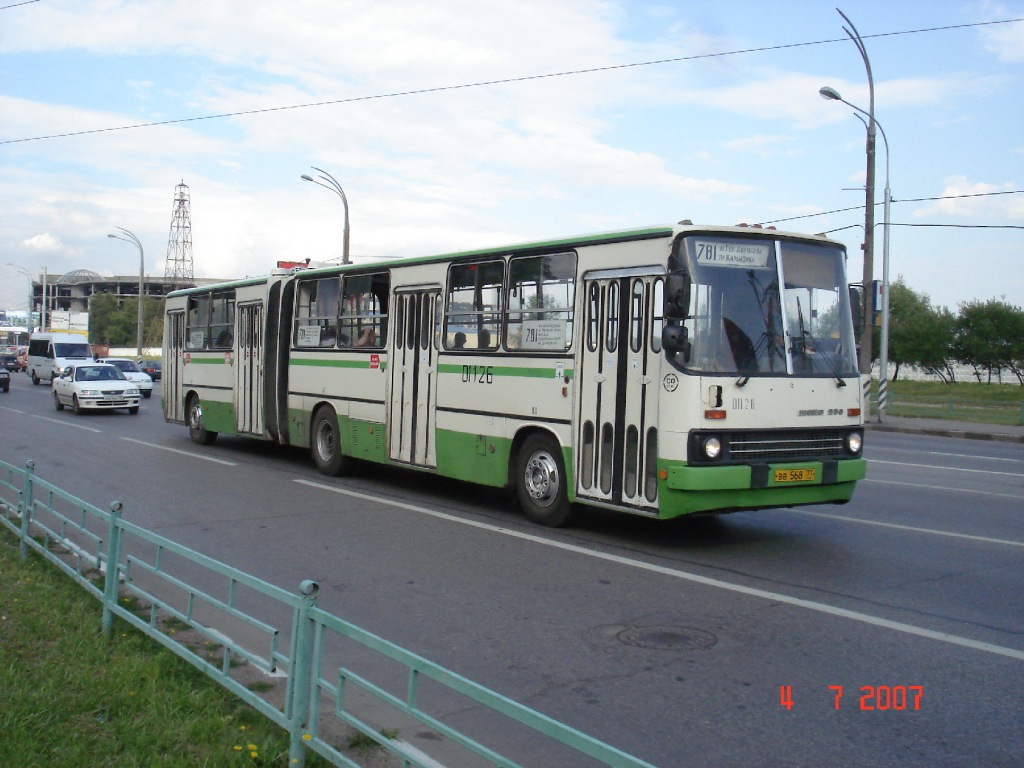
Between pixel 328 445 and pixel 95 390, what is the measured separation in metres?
15.1

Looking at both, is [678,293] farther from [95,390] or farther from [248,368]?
[95,390]

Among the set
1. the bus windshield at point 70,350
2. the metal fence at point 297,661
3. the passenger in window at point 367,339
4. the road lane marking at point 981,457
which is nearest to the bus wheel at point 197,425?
the passenger in window at point 367,339

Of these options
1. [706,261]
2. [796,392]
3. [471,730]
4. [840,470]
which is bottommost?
[471,730]

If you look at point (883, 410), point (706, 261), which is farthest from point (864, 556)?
point (883, 410)

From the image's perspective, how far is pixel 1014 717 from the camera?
501cm

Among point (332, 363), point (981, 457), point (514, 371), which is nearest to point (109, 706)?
point (514, 371)

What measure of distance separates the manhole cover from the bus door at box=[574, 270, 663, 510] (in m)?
2.42

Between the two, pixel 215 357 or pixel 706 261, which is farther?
pixel 215 357

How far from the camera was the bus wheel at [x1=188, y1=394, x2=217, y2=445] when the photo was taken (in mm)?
18891

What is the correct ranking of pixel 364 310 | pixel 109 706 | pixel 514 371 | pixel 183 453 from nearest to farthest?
pixel 109 706
pixel 514 371
pixel 364 310
pixel 183 453

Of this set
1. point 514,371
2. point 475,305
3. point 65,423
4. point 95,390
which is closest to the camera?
point 514,371

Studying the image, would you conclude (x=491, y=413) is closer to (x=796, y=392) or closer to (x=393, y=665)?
(x=796, y=392)

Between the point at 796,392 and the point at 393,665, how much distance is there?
5007mm
